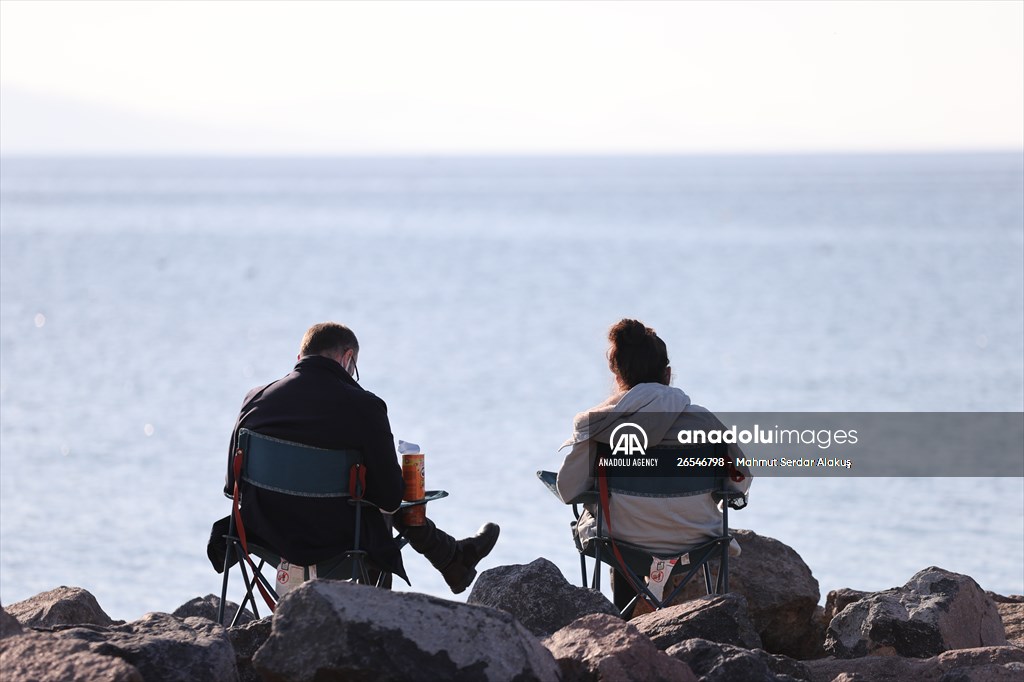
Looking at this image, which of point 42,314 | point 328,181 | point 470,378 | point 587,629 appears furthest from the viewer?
point 328,181

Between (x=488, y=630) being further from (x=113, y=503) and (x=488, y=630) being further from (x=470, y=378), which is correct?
(x=470, y=378)

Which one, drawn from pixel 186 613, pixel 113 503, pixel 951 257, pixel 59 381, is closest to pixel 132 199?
pixel 951 257

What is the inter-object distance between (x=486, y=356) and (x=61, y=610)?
71.6 feet

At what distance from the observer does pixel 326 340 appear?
5.34 m

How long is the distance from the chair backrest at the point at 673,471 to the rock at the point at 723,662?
1.21m

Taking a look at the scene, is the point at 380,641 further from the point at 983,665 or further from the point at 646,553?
the point at 646,553

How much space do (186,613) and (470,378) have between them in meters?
16.9

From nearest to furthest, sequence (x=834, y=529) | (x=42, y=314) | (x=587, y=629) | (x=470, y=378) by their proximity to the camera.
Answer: (x=587, y=629)
(x=834, y=529)
(x=470, y=378)
(x=42, y=314)

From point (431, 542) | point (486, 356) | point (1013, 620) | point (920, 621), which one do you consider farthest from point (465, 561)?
point (486, 356)

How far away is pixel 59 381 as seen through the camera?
80.7 ft

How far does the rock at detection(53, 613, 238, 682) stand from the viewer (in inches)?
153

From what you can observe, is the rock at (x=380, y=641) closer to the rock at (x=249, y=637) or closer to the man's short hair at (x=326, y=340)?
the rock at (x=249, y=637)

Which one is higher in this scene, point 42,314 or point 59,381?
point 42,314

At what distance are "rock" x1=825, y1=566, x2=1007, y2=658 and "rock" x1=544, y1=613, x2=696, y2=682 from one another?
5.97 feet
